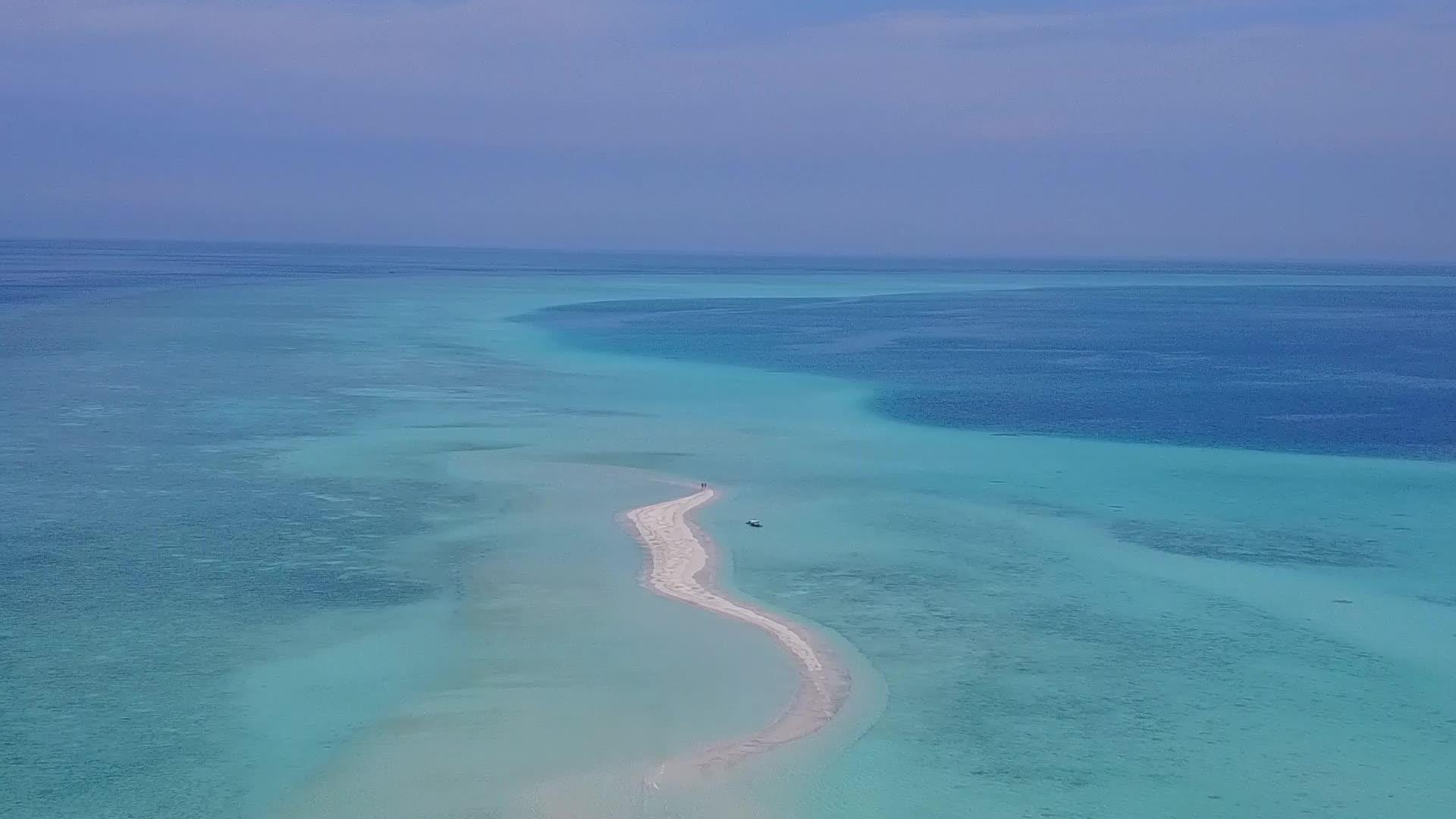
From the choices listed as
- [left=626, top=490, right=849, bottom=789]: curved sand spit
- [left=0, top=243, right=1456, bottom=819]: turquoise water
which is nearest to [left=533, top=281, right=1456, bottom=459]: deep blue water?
[left=0, top=243, right=1456, bottom=819]: turquoise water

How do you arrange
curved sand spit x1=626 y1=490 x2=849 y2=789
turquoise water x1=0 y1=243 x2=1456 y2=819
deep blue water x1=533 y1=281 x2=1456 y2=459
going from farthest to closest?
1. deep blue water x1=533 y1=281 x2=1456 y2=459
2. curved sand spit x1=626 y1=490 x2=849 y2=789
3. turquoise water x1=0 y1=243 x2=1456 y2=819

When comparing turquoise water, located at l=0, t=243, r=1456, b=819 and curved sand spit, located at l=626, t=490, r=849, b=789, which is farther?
curved sand spit, located at l=626, t=490, r=849, b=789

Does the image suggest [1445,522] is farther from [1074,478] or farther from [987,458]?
[987,458]

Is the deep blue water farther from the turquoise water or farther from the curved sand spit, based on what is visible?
the curved sand spit

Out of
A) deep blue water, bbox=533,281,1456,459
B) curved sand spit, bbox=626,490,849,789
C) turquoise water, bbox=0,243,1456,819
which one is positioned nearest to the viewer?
turquoise water, bbox=0,243,1456,819

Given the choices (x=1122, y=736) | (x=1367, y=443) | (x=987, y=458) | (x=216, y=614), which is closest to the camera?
(x=1122, y=736)

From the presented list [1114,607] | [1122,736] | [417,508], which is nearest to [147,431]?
→ [417,508]
